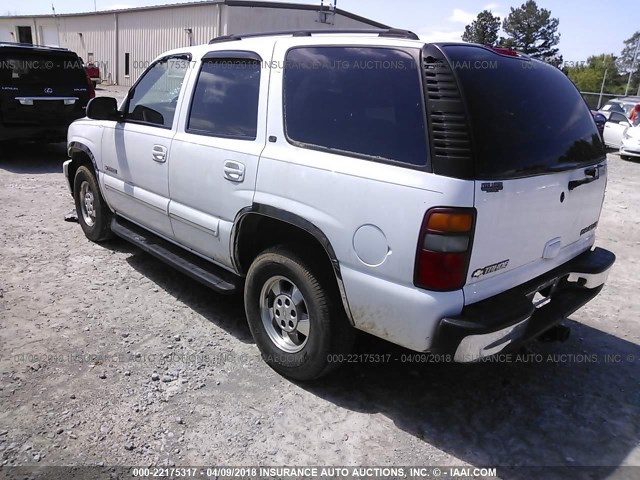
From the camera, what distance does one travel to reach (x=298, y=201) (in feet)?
9.44

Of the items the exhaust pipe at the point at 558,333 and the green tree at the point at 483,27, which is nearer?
the exhaust pipe at the point at 558,333

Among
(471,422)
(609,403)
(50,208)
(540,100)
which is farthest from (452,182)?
(50,208)

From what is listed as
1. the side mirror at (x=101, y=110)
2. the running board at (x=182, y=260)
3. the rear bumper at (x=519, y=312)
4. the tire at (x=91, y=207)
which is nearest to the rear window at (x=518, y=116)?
the rear bumper at (x=519, y=312)

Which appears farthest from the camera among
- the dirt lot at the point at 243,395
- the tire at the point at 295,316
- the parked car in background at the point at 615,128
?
the parked car in background at the point at 615,128

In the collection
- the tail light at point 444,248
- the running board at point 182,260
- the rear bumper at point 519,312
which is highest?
the tail light at point 444,248

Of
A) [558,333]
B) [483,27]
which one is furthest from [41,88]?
[483,27]

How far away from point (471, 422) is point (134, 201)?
10.7 feet

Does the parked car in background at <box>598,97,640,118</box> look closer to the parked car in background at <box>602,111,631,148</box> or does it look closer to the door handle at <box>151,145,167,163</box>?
the parked car in background at <box>602,111,631,148</box>

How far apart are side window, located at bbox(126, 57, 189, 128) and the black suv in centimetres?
539

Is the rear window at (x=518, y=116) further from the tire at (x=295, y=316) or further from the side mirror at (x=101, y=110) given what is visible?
the side mirror at (x=101, y=110)

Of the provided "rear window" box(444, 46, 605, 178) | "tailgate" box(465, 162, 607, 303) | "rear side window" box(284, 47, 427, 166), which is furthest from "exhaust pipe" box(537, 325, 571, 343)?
"rear side window" box(284, 47, 427, 166)

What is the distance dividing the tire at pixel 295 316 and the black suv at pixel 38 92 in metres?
7.49

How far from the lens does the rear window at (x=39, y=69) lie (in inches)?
338

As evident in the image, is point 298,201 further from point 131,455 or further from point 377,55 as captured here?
point 131,455
